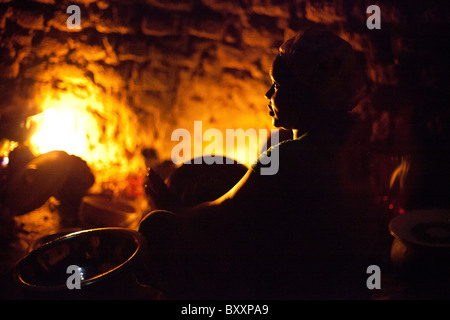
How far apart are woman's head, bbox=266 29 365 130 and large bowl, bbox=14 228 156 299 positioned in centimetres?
107

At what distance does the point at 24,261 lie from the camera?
189 centimetres

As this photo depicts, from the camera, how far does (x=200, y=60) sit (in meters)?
3.33

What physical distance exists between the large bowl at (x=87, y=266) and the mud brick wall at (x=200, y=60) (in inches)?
61.4

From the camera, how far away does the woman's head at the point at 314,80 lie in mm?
1593

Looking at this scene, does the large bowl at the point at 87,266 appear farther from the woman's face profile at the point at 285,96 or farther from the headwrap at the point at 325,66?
the headwrap at the point at 325,66

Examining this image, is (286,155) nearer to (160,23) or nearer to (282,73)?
(282,73)

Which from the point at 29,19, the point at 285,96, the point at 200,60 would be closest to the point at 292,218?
the point at 285,96

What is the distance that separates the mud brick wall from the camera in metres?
3.18

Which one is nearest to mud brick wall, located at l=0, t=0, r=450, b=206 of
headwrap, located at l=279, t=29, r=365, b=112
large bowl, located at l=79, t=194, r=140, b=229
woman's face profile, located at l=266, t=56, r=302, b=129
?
large bowl, located at l=79, t=194, r=140, b=229

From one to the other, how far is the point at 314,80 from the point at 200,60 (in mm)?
1910

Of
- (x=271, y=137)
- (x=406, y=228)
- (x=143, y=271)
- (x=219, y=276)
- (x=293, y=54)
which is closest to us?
(x=293, y=54)

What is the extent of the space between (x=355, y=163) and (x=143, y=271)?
123cm
